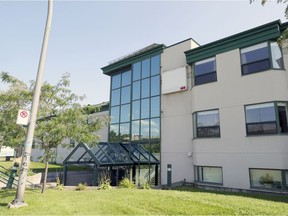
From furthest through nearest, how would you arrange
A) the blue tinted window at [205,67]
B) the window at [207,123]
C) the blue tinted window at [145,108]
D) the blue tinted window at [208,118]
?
1. the blue tinted window at [145,108]
2. the blue tinted window at [205,67]
3. the blue tinted window at [208,118]
4. the window at [207,123]

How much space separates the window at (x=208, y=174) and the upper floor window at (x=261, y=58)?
21.6 feet

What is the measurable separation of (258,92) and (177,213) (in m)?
9.29

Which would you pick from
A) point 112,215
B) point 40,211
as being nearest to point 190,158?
point 112,215

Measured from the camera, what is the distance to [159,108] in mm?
19078

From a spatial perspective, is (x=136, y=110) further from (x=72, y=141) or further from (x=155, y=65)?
(x=72, y=141)

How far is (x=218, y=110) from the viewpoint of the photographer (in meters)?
15.2

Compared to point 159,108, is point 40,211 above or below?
below

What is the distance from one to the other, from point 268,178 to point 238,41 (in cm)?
870

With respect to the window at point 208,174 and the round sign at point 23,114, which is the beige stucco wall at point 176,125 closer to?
the window at point 208,174

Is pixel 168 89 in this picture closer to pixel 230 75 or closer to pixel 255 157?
pixel 230 75

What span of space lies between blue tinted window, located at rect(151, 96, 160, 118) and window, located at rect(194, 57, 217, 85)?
157 inches

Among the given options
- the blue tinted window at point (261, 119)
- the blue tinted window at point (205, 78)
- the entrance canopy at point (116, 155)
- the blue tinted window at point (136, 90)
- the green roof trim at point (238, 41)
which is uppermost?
the green roof trim at point (238, 41)

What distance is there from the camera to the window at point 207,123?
49.9 feet

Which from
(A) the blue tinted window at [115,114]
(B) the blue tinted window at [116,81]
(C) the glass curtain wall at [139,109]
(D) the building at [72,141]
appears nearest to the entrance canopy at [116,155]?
(C) the glass curtain wall at [139,109]
